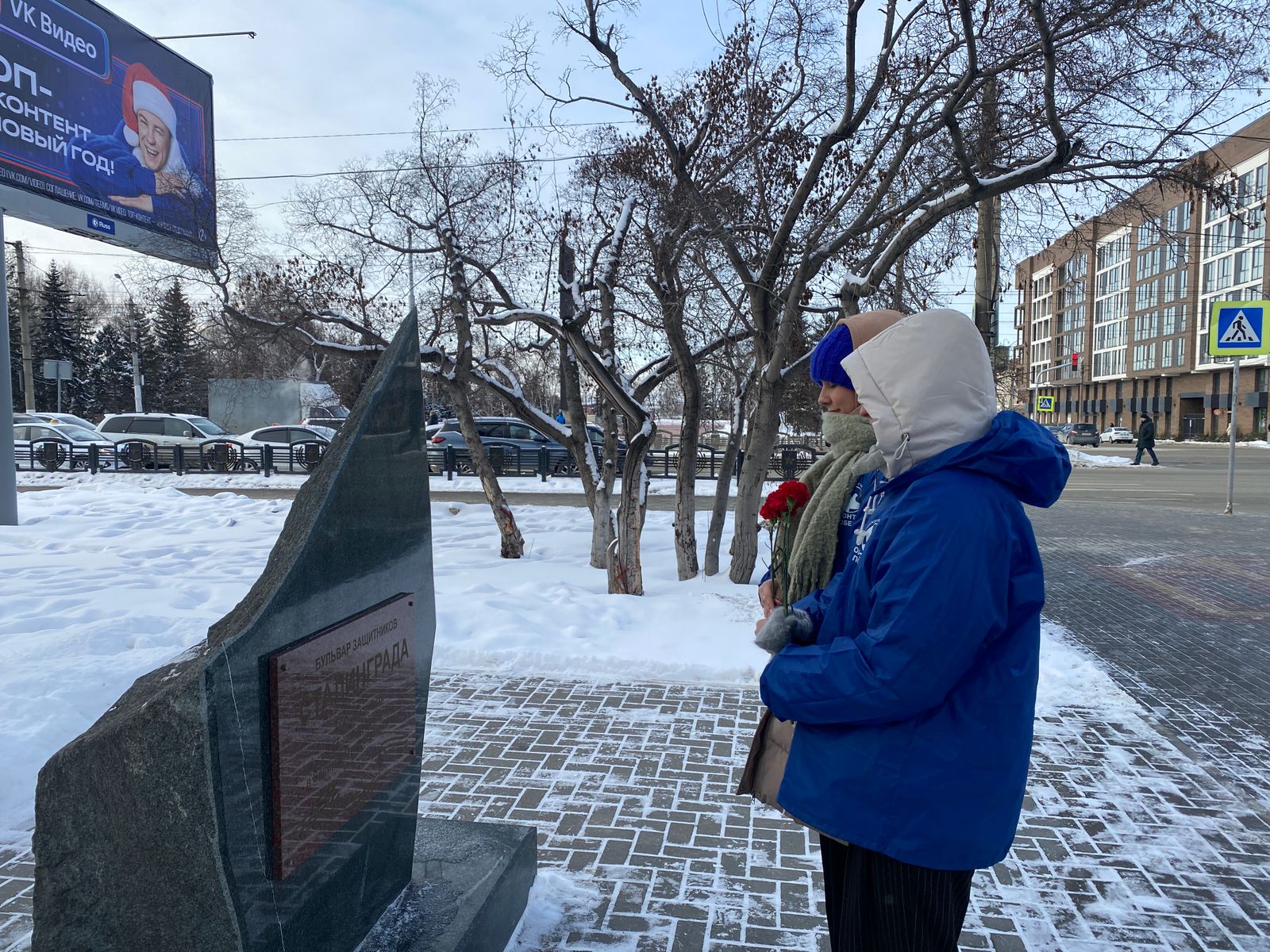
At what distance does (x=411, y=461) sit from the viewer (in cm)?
264

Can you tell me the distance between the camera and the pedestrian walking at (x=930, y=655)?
1583 mm

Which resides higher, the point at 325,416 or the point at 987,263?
the point at 987,263

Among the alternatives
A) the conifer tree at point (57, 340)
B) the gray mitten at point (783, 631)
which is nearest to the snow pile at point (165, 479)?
the gray mitten at point (783, 631)

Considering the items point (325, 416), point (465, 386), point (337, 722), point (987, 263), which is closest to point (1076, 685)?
point (987, 263)

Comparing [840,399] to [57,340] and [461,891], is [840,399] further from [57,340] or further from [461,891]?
[57,340]

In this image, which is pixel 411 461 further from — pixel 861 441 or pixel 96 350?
pixel 96 350

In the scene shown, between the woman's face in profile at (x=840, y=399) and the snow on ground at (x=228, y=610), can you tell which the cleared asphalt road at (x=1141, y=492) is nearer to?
the snow on ground at (x=228, y=610)

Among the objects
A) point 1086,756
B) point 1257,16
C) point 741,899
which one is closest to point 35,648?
point 741,899

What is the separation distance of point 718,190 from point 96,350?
54.5 meters

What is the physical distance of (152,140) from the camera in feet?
42.6

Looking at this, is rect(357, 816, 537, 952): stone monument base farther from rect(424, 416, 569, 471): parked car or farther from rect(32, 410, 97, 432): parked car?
rect(32, 410, 97, 432): parked car

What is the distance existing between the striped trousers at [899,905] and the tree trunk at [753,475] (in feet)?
19.6

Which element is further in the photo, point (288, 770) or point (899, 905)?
point (288, 770)

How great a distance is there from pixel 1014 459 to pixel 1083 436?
5201 centimetres
